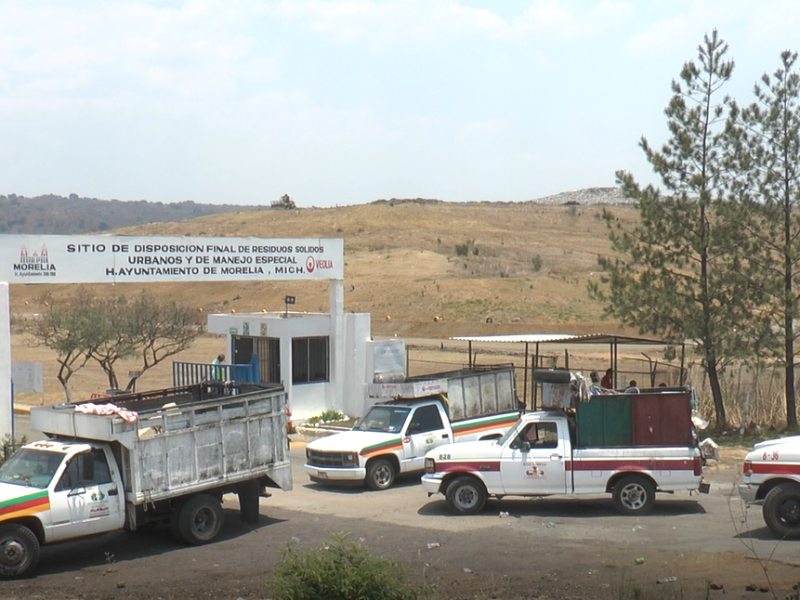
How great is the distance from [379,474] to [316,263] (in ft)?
32.4

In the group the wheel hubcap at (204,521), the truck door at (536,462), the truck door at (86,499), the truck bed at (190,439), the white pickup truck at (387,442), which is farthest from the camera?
the white pickup truck at (387,442)

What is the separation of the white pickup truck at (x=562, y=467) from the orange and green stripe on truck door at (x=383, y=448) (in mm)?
2506

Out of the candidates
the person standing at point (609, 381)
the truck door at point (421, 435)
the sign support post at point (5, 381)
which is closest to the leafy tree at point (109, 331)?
the sign support post at point (5, 381)

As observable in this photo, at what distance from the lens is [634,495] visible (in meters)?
15.2

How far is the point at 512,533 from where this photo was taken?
14.2 meters

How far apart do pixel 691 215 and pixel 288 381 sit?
10765mm

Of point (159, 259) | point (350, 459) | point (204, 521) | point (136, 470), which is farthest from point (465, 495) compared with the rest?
point (159, 259)

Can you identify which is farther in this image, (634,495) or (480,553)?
(634,495)

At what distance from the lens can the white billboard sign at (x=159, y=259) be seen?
21.2 metres

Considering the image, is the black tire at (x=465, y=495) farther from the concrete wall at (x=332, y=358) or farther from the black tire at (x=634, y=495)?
the concrete wall at (x=332, y=358)

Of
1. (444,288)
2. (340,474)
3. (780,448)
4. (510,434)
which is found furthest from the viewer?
(444,288)

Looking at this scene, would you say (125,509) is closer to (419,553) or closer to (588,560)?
(419,553)

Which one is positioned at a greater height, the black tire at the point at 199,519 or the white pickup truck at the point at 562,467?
the white pickup truck at the point at 562,467

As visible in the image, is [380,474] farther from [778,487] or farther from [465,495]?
[778,487]
